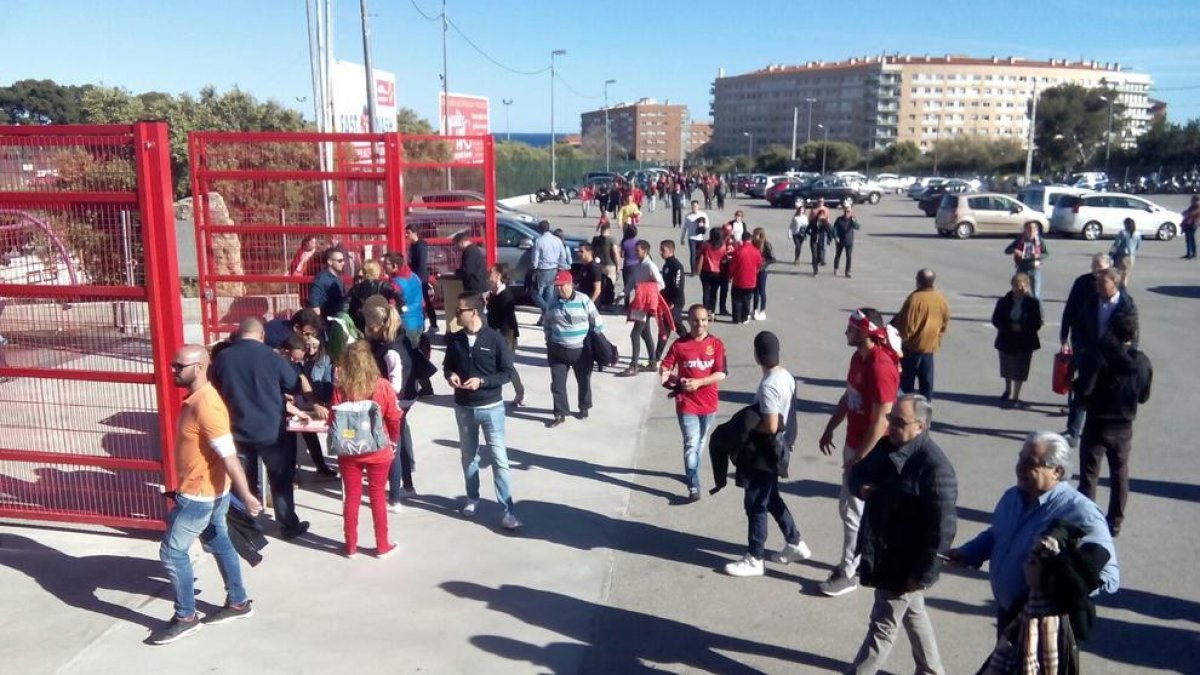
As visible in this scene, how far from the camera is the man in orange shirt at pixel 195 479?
5.26 metres

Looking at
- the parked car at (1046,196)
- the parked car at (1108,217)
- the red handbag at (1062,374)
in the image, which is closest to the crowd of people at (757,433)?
the red handbag at (1062,374)

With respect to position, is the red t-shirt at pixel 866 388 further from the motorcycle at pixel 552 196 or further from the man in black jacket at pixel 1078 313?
the motorcycle at pixel 552 196

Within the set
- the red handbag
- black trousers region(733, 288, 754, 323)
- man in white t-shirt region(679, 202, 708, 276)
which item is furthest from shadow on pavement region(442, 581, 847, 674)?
man in white t-shirt region(679, 202, 708, 276)

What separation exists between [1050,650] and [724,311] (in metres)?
13.3

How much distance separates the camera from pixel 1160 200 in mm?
53625

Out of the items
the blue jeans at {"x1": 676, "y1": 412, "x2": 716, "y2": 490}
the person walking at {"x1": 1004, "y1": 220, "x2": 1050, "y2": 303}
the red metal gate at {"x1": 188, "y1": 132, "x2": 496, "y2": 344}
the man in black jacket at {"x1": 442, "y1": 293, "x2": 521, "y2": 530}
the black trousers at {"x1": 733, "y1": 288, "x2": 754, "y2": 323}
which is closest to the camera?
the man in black jacket at {"x1": 442, "y1": 293, "x2": 521, "y2": 530}


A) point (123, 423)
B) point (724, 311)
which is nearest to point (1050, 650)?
point (123, 423)

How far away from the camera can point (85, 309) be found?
688cm

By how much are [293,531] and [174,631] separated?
1.52m

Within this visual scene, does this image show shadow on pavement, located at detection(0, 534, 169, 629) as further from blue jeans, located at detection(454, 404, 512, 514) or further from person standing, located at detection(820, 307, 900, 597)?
person standing, located at detection(820, 307, 900, 597)

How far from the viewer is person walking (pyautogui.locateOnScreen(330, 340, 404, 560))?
6.37 meters

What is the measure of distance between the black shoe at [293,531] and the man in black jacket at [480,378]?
1368 millimetres

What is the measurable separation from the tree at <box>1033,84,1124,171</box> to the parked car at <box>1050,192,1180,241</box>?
6040 centimetres

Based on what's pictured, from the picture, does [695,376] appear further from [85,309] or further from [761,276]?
Result: [761,276]
